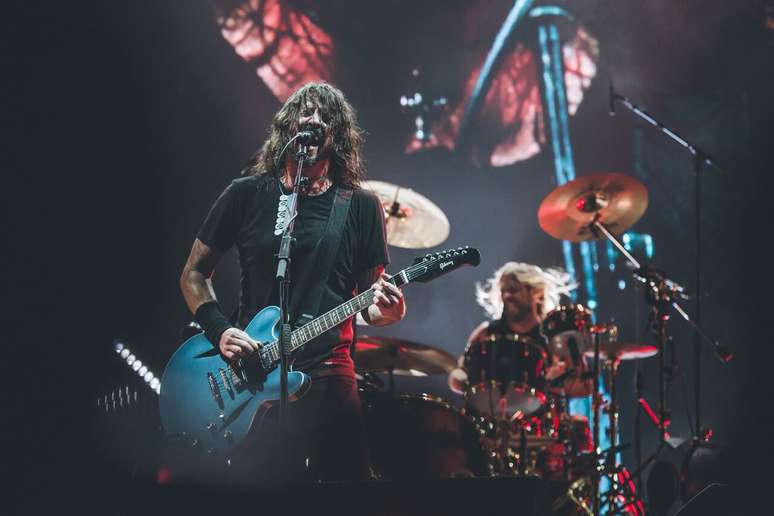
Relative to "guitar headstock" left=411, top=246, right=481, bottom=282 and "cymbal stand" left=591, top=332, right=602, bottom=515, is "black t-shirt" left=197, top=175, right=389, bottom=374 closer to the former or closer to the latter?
"guitar headstock" left=411, top=246, right=481, bottom=282

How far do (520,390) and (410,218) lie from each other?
151cm

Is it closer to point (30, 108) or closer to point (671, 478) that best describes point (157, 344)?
point (30, 108)

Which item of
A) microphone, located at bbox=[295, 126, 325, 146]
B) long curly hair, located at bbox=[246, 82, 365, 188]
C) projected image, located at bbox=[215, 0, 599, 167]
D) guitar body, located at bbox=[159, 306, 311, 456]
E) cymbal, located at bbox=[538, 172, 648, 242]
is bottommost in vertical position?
guitar body, located at bbox=[159, 306, 311, 456]

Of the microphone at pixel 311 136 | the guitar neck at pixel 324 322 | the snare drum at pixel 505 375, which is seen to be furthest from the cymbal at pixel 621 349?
the microphone at pixel 311 136

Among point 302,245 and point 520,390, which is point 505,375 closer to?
point 520,390

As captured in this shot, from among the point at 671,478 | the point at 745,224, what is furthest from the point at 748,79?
the point at 671,478

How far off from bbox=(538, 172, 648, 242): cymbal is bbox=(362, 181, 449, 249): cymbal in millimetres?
1052

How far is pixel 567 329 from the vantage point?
6.33 meters

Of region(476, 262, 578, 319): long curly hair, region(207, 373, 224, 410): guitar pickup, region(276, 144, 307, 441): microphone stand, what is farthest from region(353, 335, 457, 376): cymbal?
region(276, 144, 307, 441): microphone stand

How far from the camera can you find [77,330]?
247 centimetres

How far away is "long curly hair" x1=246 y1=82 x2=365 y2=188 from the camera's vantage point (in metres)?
3.45

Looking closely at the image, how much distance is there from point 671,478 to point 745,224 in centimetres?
301

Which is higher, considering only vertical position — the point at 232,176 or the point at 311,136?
the point at 232,176

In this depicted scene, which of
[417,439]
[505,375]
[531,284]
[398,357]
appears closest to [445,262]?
[417,439]
